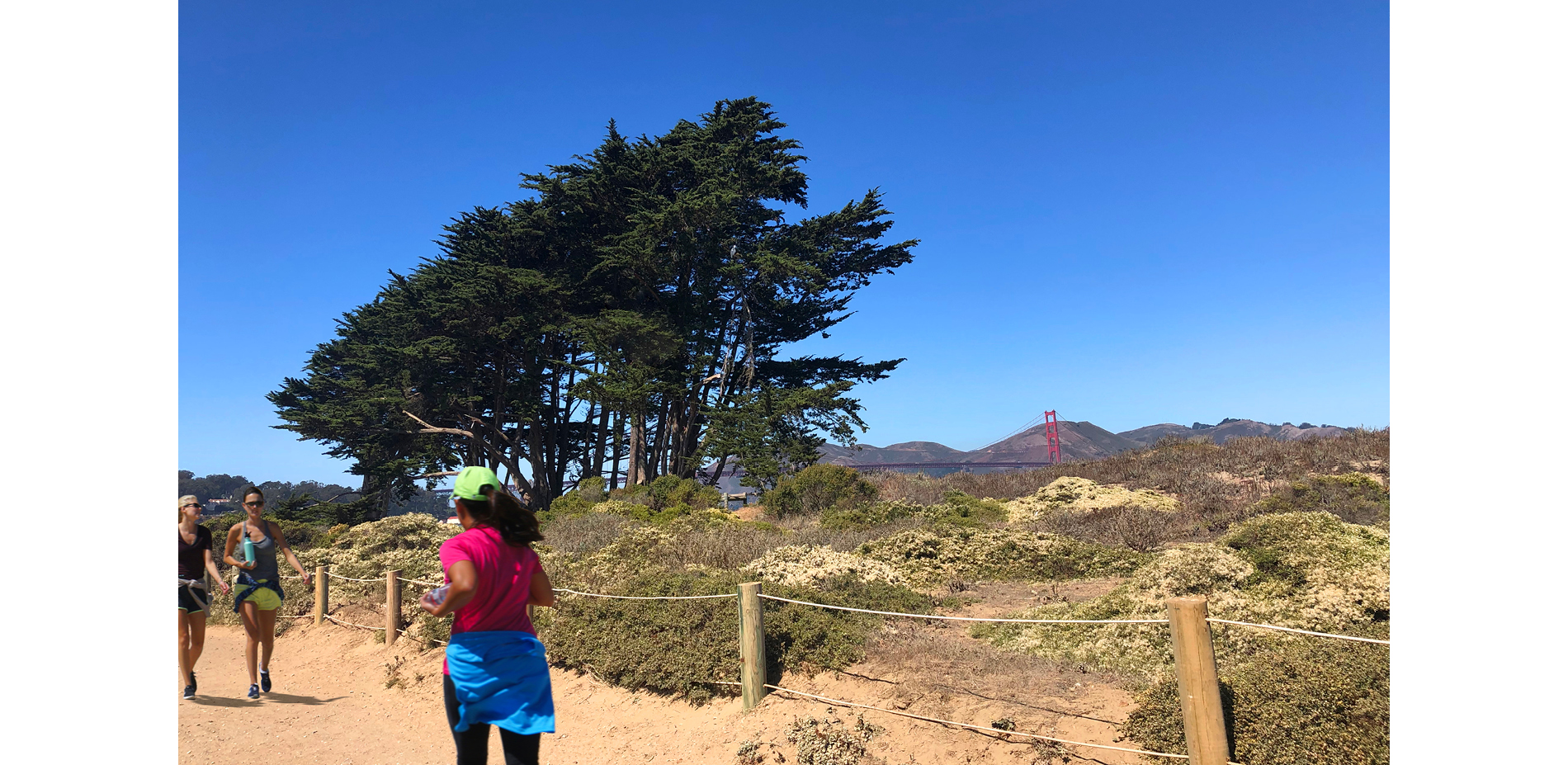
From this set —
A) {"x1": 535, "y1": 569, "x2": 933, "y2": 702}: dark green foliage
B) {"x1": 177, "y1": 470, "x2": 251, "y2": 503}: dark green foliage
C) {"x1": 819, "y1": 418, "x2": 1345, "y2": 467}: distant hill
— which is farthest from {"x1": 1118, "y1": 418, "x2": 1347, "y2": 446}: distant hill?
{"x1": 177, "y1": 470, "x2": 251, "y2": 503}: dark green foliage

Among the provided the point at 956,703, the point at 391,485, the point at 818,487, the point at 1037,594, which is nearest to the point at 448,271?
the point at 391,485

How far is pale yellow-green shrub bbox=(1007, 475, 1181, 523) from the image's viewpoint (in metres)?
14.7

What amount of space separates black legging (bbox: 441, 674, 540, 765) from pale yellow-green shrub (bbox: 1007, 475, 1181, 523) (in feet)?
40.7

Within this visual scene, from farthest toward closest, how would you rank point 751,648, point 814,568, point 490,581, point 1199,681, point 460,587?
point 814,568, point 751,648, point 1199,681, point 490,581, point 460,587

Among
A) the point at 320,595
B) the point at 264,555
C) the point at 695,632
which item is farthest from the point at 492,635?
the point at 320,595

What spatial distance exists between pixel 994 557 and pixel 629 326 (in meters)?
15.1

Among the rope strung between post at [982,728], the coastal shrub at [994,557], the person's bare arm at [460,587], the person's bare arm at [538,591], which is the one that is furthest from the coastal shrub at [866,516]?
the person's bare arm at [460,587]

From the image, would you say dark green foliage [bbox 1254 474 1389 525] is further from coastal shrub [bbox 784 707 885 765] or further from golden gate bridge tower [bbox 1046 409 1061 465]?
golden gate bridge tower [bbox 1046 409 1061 465]

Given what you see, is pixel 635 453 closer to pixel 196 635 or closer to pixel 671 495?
pixel 671 495

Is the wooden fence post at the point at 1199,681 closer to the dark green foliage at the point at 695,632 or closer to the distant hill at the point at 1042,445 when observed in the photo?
the dark green foliage at the point at 695,632

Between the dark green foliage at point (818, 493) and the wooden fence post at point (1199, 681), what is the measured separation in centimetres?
1284

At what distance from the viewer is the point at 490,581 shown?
3057 mm

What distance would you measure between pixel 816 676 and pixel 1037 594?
382 cm

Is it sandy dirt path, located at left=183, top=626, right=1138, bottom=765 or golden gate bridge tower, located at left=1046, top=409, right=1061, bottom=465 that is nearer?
sandy dirt path, located at left=183, top=626, right=1138, bottom=765
